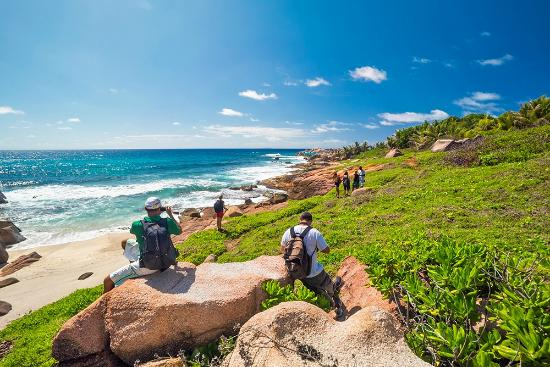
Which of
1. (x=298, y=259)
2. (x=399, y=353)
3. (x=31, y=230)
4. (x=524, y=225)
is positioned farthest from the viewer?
(x=31, y=230)

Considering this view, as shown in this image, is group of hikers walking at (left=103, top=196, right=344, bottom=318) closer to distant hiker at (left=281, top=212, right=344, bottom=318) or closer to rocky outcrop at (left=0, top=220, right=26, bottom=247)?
distant hiker at (left=281, top=212, right=344, bottom=318)

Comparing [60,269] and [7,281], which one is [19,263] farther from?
[60,269]

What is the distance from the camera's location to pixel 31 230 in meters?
29.2

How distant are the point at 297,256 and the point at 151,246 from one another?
9.74 feet

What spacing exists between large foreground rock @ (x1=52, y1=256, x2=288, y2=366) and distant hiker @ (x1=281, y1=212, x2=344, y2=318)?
0.90 metres

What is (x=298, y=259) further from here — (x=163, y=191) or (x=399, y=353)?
(x=163, y=191)

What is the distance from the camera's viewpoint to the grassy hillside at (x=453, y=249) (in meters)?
3.31

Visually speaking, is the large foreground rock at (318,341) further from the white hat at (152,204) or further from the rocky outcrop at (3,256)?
the rocky outcrop at (3,256)

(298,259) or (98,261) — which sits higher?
(298,259)

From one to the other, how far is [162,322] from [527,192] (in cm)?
1494

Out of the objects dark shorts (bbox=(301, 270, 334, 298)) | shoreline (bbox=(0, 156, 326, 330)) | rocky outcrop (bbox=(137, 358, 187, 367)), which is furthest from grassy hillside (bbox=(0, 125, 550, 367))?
shoreline (bbox=(0, 156, 326, 330))

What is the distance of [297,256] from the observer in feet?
18.4

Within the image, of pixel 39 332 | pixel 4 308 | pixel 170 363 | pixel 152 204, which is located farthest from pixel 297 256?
pixel 4 308

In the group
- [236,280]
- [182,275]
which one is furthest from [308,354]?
[182,275]
